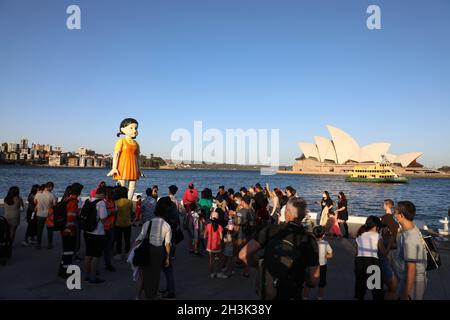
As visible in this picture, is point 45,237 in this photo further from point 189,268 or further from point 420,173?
point 420,173

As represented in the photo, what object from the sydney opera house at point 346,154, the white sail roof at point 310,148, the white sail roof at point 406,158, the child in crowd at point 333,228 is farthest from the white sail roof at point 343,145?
the child in crowd at point 333,228

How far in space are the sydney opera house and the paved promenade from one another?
7002cm

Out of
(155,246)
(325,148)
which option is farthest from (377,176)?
(155,246)

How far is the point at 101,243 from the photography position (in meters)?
4.52

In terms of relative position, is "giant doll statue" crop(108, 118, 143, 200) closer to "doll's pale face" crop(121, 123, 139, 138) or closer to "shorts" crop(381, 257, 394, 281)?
"doll's pale face" crop(121, 123, 139, 138)

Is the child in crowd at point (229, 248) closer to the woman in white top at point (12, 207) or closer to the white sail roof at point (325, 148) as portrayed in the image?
the woman in white top at point (12, 207)

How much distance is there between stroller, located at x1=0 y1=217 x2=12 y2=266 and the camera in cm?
484

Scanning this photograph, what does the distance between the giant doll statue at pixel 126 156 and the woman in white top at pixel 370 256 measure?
17.7 feet

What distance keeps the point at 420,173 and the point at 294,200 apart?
115484 millimetres

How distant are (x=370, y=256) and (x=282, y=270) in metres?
2.22

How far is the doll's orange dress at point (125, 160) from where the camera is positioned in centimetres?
735

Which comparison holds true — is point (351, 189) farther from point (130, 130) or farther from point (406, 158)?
point (406, 158)

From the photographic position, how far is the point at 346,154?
79125mm

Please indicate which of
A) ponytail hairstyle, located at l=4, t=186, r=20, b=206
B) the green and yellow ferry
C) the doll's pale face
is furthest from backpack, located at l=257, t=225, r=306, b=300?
the green and yellow ferry
